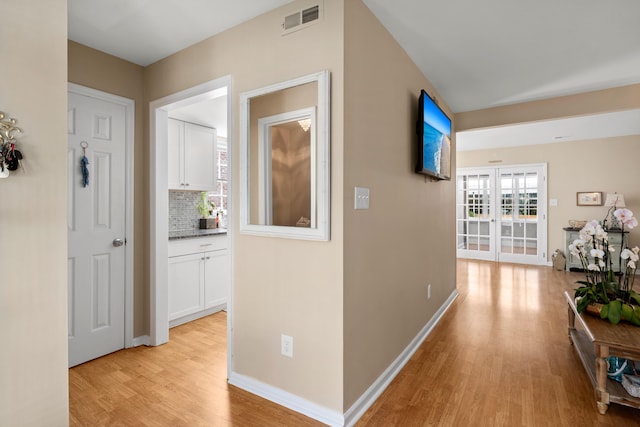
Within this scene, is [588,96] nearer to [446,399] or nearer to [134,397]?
[446,399]

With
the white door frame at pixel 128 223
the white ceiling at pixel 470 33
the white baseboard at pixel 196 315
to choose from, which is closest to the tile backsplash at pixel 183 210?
the white baseboard at pixel 196 315

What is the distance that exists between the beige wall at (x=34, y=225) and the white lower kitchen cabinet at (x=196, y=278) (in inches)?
75.3

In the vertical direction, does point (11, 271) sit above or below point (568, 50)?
below

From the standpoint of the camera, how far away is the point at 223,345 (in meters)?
2.87

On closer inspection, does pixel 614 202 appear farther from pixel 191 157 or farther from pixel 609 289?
pixel 191 157

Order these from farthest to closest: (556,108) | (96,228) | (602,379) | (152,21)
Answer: (556,108) → (96,228) → (152,21) → (602,379)

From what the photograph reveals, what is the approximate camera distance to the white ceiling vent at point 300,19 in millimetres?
1846

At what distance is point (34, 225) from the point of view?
121 cm

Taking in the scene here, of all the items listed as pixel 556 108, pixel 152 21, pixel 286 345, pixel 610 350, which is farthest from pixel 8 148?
pixel 556 108

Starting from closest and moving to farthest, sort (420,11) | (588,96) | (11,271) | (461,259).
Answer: (11,271)
(420,11)
(588,96)
(461,259)

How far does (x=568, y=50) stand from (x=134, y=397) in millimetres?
3963

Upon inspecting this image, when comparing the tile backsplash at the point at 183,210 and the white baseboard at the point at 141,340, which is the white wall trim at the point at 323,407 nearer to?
the white baseboard at the point at 141,340

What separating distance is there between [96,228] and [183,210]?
1.56 m

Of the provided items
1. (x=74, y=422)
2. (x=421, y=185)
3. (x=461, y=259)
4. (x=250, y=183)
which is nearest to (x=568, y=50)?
(x=421, y=185)
